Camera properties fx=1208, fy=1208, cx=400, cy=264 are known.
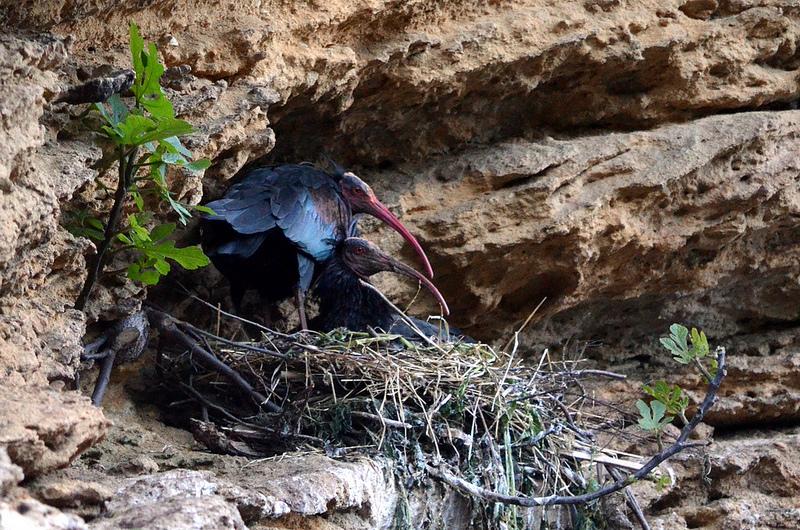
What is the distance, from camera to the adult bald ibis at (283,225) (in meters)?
3.80

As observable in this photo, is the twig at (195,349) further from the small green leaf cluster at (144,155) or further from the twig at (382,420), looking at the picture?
the small green leaf cluster at (144,155)

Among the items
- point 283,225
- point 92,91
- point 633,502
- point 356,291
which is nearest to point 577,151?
point 356,291

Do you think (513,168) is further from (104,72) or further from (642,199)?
(104,72)

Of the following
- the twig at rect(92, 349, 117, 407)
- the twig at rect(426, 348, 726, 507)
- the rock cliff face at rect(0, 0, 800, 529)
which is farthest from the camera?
the rock cliff face at rect(0, 0, 800, 529)

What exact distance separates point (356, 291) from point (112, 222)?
1359 millimetres

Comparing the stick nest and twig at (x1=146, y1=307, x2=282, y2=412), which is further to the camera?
twig at (x1=146, y1=307, x2=282, y2=412)

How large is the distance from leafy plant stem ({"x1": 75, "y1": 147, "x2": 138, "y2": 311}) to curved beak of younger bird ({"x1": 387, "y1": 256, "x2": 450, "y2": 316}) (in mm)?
1338

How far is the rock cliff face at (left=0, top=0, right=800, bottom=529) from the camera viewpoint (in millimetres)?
3684

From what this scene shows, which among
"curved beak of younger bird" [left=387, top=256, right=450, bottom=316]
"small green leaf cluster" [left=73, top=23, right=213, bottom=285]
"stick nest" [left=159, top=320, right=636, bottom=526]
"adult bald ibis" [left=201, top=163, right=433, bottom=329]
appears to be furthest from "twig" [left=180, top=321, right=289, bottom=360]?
"curved beak of younger bird" [left=387, top=256, right=450, bottom=316]

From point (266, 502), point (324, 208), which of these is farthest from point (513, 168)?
point (266, 502)

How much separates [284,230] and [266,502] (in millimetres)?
1712

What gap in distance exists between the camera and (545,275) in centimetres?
434

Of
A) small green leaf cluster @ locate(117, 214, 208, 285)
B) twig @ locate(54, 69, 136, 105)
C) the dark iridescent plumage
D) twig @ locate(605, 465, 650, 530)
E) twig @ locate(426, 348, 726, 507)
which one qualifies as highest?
twig @ locate(54, 69, 136, 105)

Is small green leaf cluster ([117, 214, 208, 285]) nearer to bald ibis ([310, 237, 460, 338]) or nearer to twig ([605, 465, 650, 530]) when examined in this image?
bald ibis ([310, 237, 460, 338])
